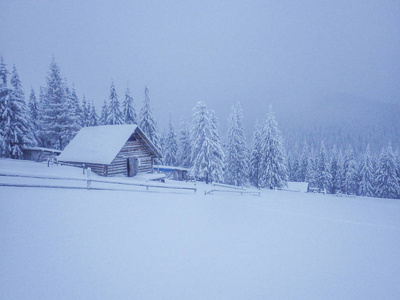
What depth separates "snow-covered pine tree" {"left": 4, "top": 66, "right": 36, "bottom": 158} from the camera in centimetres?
2781

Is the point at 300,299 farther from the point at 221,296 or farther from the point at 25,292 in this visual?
the point at 25,292

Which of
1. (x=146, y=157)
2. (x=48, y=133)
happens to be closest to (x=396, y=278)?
(x=146, y=157)

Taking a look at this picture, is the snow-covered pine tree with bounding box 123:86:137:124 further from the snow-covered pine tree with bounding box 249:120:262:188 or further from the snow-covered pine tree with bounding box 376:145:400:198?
the snow-covered pine tree with bounding box 376:145:400:198

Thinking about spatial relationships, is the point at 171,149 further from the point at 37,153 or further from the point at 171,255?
the point at 171,255

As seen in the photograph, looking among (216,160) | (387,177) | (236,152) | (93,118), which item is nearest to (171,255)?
(216,160)

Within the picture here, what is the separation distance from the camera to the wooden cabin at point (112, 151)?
878 inches

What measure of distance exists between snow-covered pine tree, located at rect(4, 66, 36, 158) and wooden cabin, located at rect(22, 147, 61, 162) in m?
0.77

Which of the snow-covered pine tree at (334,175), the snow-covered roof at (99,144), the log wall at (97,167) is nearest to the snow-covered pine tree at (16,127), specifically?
the snow-covered roof at (99,144)

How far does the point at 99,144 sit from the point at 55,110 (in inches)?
628

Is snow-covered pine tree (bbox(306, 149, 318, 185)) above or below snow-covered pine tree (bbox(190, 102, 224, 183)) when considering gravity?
below

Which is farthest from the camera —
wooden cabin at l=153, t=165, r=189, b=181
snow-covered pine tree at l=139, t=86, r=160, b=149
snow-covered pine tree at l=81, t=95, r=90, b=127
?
snow-covered pine tree at l=81, t=95, r=90, b=127

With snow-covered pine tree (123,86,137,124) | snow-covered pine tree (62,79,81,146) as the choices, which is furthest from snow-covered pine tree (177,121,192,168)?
snow-covered pine tree (62,79,81,146)

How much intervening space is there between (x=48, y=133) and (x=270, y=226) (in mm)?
36467

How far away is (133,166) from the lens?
24297 mm
